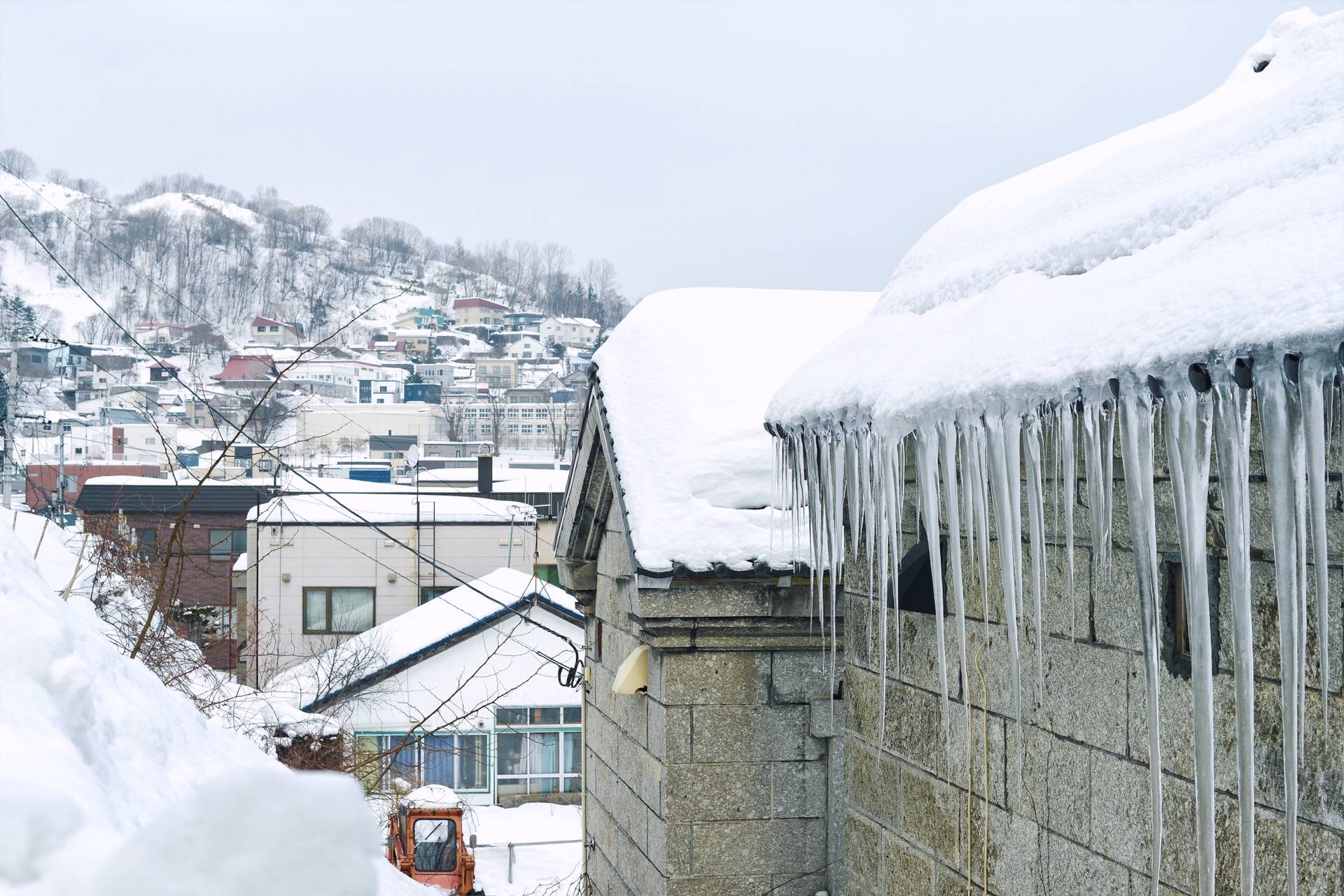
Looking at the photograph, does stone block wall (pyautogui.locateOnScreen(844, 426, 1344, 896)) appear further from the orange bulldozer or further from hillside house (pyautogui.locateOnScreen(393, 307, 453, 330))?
hillside house (pyautogui.locateOnScreen(393, 307, 453, 330))

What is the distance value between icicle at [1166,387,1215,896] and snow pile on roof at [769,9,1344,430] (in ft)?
0.57

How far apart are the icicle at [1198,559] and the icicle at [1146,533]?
77 mm

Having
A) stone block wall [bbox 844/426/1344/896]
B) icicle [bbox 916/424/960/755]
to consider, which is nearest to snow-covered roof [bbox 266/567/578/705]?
stone block wall [bbox 844/426/1344/896]

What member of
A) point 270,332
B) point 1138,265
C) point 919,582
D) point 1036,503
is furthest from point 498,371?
point 1138,265

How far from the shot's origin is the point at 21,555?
11.3 ft

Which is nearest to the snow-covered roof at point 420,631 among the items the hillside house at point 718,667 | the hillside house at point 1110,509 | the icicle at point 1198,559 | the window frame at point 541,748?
Result: the window frame at point 541,748

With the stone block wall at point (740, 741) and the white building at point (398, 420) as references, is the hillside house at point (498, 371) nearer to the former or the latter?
the white building at point (398, 420)

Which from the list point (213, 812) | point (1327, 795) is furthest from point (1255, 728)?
point (213, 812)

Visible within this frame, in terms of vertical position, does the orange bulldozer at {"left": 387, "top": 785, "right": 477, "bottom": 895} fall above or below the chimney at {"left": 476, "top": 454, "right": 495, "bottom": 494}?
below

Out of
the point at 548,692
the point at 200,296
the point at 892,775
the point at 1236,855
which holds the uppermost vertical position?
the point at 200,296

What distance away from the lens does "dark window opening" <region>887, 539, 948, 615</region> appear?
469 cm

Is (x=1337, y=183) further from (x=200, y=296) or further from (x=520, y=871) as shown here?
(x=200, y=296)

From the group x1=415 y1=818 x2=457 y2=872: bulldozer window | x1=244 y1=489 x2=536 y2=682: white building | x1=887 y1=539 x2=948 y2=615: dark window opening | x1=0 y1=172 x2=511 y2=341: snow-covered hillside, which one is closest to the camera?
x1=887 y1=539 x2=948 y2=615: dark window opening

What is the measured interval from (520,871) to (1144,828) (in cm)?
1818
